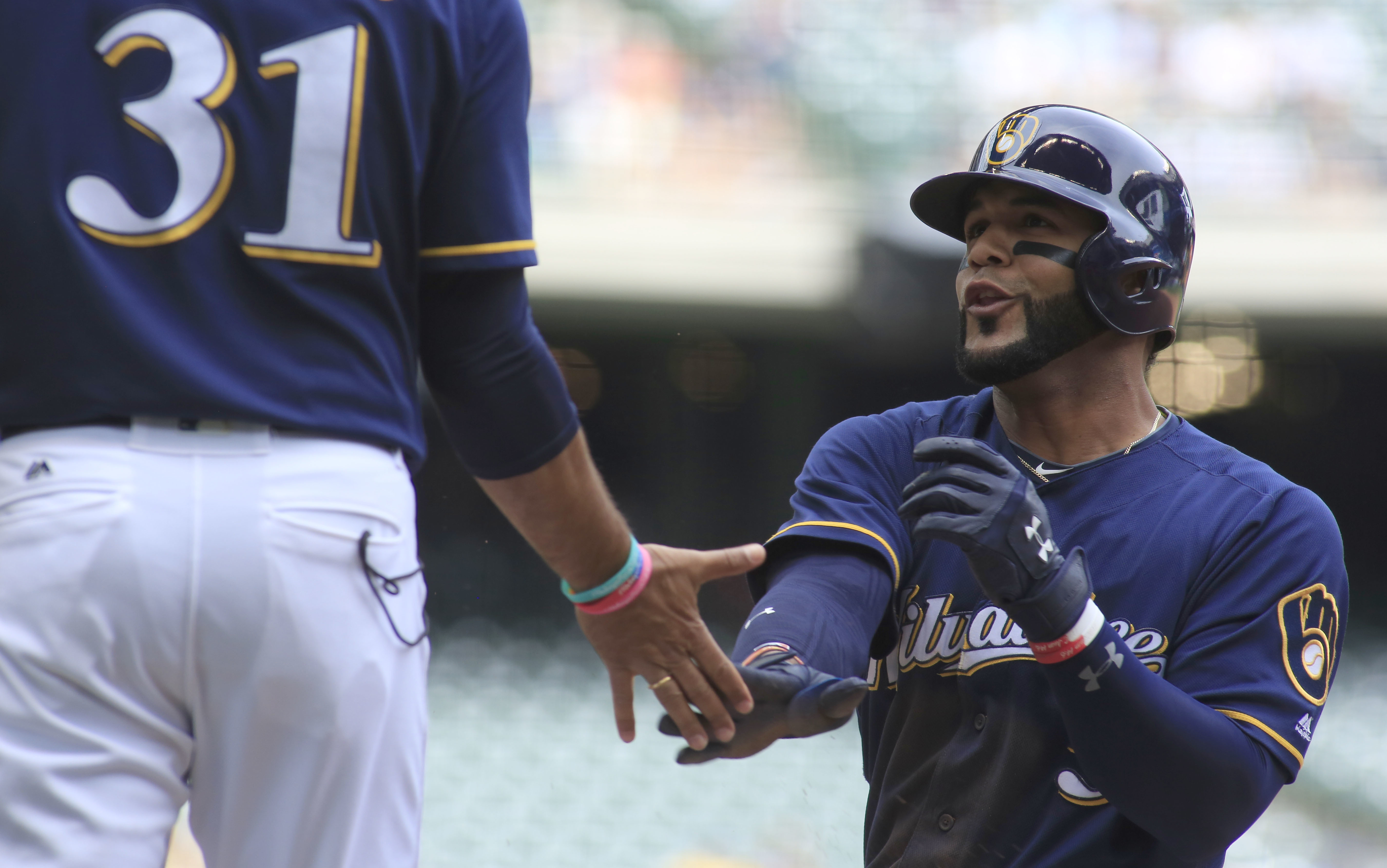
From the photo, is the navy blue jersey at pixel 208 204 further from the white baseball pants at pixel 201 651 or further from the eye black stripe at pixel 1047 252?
the eye black stripe at pixel 1047 252

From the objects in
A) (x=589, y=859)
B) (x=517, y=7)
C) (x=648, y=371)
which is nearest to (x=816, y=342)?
(x=648, y=371)

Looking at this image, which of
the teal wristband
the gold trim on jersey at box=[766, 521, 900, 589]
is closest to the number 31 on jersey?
the teal wristband

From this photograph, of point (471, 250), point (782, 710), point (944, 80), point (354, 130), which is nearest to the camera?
point (354, 130)

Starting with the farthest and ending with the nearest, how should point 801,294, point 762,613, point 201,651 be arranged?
Result: point 801,294 → point 762,613 → point 201,651

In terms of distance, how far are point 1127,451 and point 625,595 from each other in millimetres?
966

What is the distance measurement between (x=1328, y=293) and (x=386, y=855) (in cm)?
Answer: 900

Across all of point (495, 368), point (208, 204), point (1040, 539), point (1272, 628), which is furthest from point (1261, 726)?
point (208, 204)

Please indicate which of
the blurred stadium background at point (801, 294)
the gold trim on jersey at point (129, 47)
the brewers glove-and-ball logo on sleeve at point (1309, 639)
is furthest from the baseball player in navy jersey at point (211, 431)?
the blurred stadium background at point (801, 294)

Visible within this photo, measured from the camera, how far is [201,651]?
1433 millimetres

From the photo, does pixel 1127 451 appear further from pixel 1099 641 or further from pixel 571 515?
pixel 571 515

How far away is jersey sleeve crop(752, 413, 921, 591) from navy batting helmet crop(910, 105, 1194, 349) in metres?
0.39

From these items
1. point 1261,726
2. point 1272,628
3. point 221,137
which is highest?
point 221,137

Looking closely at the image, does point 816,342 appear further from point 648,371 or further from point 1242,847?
point 1242,847

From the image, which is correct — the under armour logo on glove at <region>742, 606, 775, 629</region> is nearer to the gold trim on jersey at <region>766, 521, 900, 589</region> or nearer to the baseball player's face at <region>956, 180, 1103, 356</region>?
the gold trim on jersey at <region>766, 521, 900, 589</region>
